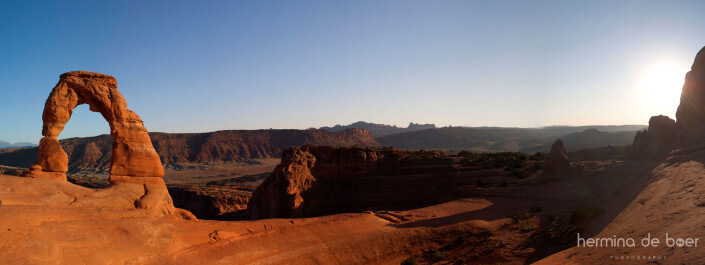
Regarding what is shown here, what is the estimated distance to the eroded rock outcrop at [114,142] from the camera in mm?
10977

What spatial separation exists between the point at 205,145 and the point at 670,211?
4440 inches

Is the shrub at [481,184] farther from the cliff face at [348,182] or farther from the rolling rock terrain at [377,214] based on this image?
the cliff face at [348,182]

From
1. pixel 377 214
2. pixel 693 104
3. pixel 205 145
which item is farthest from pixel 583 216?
pixel 205 145

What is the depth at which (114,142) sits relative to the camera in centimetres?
1206

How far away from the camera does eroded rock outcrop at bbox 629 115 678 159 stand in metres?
19.2

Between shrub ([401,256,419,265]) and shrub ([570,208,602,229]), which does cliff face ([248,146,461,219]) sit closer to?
shrub ([570,208,602,229])

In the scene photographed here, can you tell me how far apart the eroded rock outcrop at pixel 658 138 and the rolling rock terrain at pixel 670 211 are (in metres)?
0.99

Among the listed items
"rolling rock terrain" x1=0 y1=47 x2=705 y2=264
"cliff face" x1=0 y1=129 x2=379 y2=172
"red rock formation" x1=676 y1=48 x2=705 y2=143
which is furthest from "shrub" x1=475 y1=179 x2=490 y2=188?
"cliff face" x1=0 y1=129 x2=379 y2=172

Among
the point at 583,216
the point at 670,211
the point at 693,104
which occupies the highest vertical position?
the point at 693,104

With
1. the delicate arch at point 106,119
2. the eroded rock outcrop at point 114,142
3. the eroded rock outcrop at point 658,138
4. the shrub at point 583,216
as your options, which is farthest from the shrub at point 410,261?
Answer: the eroded rock outcrop at point 658,138

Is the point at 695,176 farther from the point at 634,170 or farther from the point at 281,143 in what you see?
the point at 281,143

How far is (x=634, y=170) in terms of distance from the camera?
17.1 metres

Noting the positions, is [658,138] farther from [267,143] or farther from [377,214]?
[267,143]


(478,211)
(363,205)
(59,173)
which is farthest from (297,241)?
(363,205)
